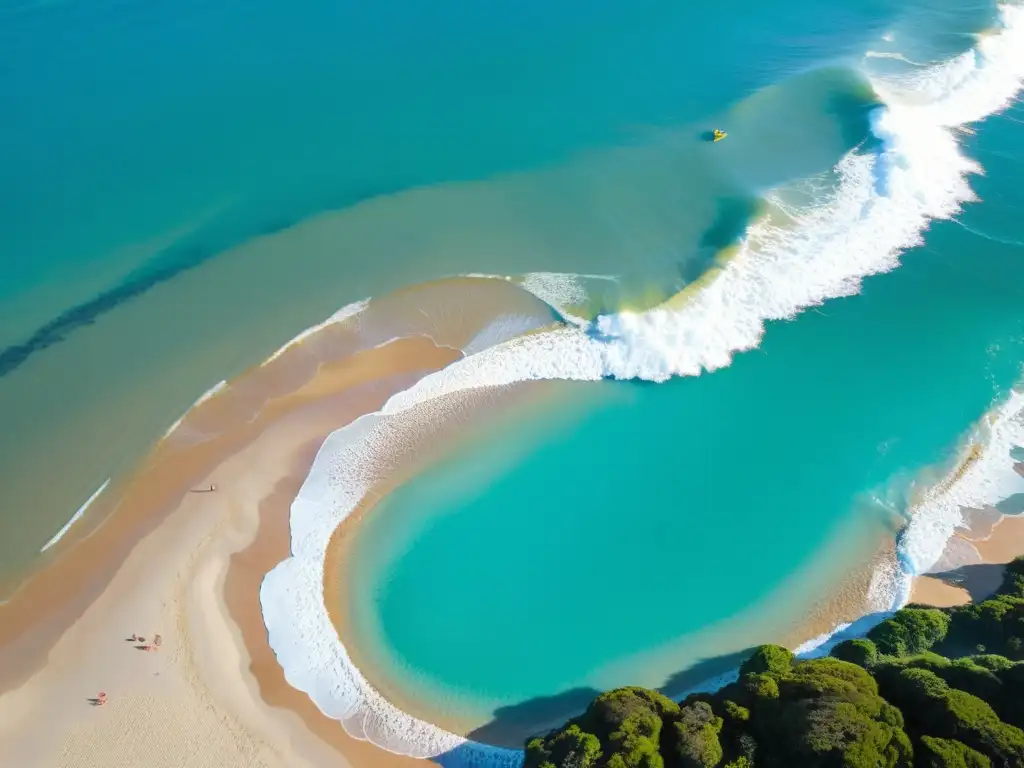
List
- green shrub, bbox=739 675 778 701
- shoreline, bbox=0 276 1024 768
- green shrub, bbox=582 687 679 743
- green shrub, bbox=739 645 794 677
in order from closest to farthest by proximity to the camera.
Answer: green shrub, bbox=582 687 679 743, green shrub, bbox=739 675 778 701, green shrub, bbox=739 645 794 677, shoreline, bbox=0 276 1024 768

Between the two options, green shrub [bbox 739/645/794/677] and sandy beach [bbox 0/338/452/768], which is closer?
green shrub [bbox 739/645/794/677]

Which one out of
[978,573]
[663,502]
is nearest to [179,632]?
[663,502]

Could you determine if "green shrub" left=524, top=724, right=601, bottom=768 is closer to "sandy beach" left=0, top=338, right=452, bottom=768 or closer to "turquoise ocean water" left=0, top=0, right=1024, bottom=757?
"turquoise ocean water" left=0, top=0, right=1024, bottom=757

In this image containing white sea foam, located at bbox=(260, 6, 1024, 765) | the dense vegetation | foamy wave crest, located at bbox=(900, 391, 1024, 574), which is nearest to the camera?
the dense vegetation

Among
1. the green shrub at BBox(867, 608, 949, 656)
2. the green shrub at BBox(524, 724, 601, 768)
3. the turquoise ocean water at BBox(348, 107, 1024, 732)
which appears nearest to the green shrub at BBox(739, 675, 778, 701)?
the turquoise ocean water at BBox(348, 107, 1024, 732)

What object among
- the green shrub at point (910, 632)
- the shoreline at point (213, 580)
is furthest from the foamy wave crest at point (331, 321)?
the green shrub at point (910, 632)

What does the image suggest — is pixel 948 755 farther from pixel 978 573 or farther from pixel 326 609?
pixel 326 609

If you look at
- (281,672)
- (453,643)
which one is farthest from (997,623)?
(281,672)

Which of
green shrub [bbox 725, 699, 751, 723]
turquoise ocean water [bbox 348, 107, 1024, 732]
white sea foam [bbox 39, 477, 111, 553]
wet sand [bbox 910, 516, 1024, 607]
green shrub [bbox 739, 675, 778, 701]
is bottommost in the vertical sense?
wet sand [bbox 910, 516, 1024, 607]
